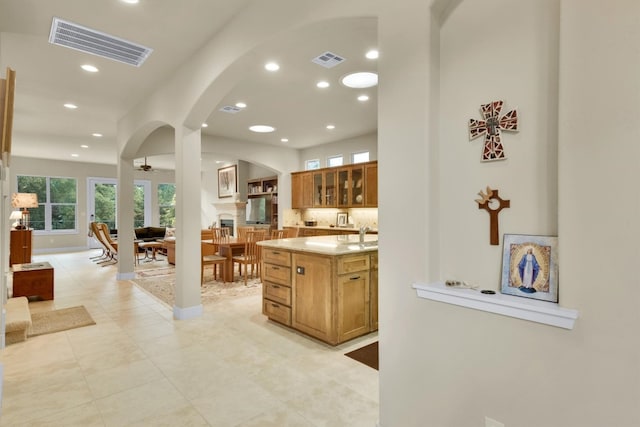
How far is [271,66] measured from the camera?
3.68 metres

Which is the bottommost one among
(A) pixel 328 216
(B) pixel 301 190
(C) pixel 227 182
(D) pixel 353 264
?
(D) pixel 353 264

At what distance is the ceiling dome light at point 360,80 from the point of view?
3881 millimetres

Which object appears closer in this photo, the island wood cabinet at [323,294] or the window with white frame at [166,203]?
the island wood cabinet at [323,294]

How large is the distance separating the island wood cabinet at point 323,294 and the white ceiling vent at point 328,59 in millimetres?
2055

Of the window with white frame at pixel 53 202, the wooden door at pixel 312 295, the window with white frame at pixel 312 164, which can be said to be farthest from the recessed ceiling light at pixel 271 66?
the window with white frame at pixel 53 202

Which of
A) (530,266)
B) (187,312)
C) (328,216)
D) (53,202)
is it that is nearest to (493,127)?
(530,266)

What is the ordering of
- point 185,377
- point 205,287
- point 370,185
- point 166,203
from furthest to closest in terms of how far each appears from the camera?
point 166,203, point 370,185, point 205,287, point 185,377

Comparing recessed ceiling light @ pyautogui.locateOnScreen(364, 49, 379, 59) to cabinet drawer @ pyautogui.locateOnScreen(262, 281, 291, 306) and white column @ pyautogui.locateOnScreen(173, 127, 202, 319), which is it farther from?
cabinet drawer @ pyautogui.locateOnScreen(262, 281, 291, 306)

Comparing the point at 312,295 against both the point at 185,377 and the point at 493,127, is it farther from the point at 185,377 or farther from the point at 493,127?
the point at 493,127

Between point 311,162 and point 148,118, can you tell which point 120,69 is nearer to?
point 148,118

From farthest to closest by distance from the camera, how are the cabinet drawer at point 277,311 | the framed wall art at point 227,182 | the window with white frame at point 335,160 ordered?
the framed wall art at point 227,182 < the window with white frame at point 335,160 < the cabinet drawer at point 277,311

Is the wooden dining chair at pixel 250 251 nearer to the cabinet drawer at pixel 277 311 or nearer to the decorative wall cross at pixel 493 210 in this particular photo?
the cabinet drawer at pixel 277 311

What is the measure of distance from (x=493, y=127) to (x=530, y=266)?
2.06ft

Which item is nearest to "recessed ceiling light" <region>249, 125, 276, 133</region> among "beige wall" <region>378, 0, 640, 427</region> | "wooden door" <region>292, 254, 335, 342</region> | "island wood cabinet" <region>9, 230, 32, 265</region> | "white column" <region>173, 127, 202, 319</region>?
"white column" <region>173, 127, 202, 319</region>
